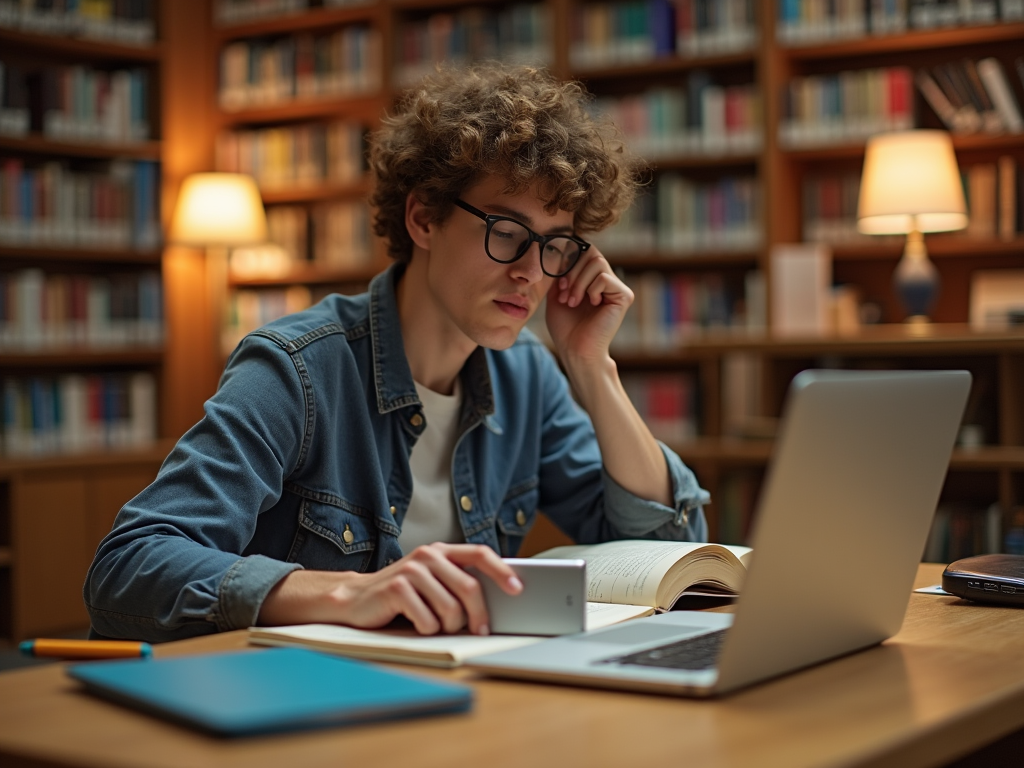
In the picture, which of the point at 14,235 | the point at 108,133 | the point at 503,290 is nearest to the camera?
the point at 503,290

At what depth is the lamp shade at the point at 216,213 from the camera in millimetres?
4941

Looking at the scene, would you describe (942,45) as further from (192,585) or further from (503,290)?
(192,585)

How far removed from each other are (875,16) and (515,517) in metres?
3.23

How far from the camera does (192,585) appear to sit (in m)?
1.15

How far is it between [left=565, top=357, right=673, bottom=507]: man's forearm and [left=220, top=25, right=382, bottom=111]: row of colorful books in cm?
382

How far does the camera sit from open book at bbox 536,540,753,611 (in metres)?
1.21

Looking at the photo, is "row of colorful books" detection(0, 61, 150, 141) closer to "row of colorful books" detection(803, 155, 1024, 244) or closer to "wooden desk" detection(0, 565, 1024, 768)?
"row of colorful books" detection(803, 155, 1024, 244)

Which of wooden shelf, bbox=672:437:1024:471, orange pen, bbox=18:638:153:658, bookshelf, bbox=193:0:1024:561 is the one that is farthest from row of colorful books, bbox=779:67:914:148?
orange pen, bbox=18:638:153:658

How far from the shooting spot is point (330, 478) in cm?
147

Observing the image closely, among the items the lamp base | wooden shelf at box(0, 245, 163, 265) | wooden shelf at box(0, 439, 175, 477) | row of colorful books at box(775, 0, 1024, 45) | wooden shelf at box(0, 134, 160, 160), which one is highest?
row of colorful books at box(775, 0, 1024, 45)

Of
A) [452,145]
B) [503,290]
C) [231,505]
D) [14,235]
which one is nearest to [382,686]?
[231,505]

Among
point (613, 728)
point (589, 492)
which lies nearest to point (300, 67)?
point (589, 492)

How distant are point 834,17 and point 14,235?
124 inches

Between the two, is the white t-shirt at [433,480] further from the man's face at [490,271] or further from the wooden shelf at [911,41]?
the wooden shelf at [911,41]
